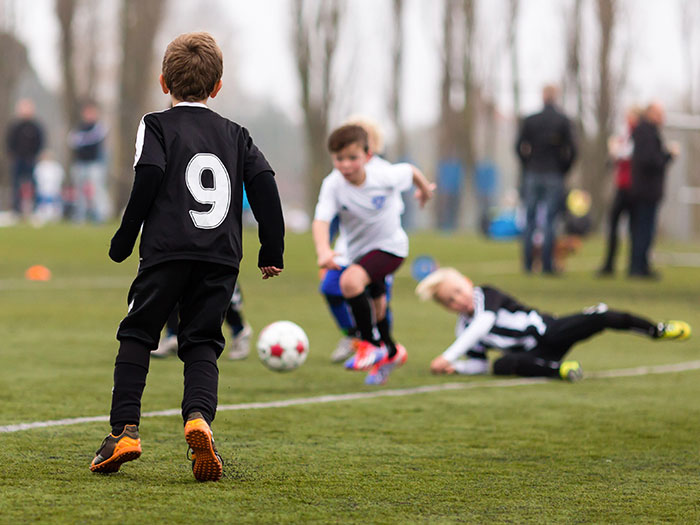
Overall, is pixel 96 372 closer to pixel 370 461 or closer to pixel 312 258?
pixel 370 461

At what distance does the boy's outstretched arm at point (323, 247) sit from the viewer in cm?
627

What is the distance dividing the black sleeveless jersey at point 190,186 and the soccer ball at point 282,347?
264 cm

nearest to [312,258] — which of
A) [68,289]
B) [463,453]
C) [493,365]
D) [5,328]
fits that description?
[68,289]

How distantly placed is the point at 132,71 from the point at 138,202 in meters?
24.9

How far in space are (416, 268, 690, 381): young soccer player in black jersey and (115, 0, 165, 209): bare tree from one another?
2120cm

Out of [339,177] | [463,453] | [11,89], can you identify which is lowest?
[463,453]

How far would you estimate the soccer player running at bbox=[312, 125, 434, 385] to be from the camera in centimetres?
680

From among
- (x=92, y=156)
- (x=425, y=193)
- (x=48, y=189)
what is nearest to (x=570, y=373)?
(x=425, y=193)

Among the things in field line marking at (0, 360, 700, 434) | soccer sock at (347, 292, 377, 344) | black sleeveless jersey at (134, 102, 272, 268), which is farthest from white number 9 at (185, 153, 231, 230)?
soccer sock at (347, 292, 377, 344)

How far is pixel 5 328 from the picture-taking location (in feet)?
29.0

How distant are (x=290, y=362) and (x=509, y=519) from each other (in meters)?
3.35

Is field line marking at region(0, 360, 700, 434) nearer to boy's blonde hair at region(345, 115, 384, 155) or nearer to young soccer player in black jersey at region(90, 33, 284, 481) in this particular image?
young soccer player in black jersey at region(90, 33, 284, 481)

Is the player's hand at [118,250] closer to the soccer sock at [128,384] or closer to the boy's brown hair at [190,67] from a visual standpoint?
the soccer sock at [128,384]

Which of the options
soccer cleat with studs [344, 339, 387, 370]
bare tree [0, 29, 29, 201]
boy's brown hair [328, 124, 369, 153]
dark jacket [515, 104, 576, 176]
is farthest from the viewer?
bare tree [0, 29, 29, 201]
